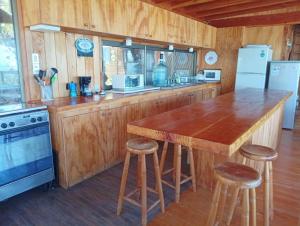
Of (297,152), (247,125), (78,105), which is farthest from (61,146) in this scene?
(297,152)

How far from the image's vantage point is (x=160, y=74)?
13.4 ft

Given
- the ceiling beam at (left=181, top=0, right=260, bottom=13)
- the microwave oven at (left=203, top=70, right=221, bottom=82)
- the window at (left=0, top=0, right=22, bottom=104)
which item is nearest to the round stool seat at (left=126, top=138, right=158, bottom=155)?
the window at (left=0, top=0, right=22, bottom=104)

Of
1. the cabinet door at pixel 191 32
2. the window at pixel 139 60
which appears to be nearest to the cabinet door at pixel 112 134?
the window at pixel 139 60

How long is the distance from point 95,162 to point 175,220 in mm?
1128

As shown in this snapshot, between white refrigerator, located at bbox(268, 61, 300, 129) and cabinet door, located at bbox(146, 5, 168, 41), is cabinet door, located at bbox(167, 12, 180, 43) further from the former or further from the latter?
white refrigerator, located at bbox(268, 61, 300, 129)

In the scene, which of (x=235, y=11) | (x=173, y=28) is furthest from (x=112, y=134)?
(x=235, y=11)

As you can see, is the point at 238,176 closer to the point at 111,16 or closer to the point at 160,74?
the point at 111,16

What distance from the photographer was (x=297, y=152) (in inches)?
136

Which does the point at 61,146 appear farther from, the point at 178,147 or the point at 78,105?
the point at 178,147

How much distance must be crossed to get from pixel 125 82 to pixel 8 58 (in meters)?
1.39

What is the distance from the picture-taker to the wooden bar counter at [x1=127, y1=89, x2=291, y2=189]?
1.32 meters

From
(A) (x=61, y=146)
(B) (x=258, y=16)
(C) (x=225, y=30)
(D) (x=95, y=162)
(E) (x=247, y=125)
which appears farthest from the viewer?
(C) (x=225, y=30)

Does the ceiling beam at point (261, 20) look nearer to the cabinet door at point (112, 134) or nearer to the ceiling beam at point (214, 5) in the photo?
the ceiling beam at point (214, 5)

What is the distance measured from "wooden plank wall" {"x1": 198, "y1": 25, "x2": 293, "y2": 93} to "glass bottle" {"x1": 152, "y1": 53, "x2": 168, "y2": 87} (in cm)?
177
